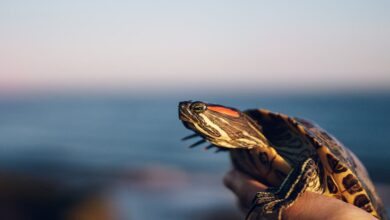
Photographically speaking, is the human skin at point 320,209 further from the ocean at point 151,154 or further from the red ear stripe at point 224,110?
the ocean at point 151,154

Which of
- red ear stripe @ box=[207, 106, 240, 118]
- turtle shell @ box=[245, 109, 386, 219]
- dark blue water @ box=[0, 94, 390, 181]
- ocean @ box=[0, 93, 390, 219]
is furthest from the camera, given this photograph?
dark blue water @ box=[0, 94, 390, 181]

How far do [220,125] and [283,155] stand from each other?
55 cm

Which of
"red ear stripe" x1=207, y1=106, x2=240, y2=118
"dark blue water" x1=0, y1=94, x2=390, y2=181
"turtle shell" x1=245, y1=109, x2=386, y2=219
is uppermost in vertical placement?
"red ear stripe" x1=207, y1=106, x2=240, y2=118

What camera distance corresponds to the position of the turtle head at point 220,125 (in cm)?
328

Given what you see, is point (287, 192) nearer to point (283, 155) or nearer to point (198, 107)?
point (283, 155)

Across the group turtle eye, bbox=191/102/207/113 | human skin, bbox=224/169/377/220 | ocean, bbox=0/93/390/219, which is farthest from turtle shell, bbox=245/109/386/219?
ocean, bbox=0/93/390/219

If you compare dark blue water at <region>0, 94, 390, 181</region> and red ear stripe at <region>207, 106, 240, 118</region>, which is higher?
red ear stripe at <region>207, 106, 240, 118</region>

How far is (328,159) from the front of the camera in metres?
3.12

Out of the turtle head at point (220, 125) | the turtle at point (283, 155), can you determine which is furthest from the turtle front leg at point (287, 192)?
the turtle head at point (220, 125)

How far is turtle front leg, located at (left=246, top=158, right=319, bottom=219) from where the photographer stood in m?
2.83

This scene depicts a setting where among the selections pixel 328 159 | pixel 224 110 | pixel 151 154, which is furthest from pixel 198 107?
pixel 151 154

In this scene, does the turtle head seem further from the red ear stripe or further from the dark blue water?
the dark blue water

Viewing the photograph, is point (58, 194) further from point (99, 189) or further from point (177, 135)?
point (177, 135)

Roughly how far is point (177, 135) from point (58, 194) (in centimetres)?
2393
